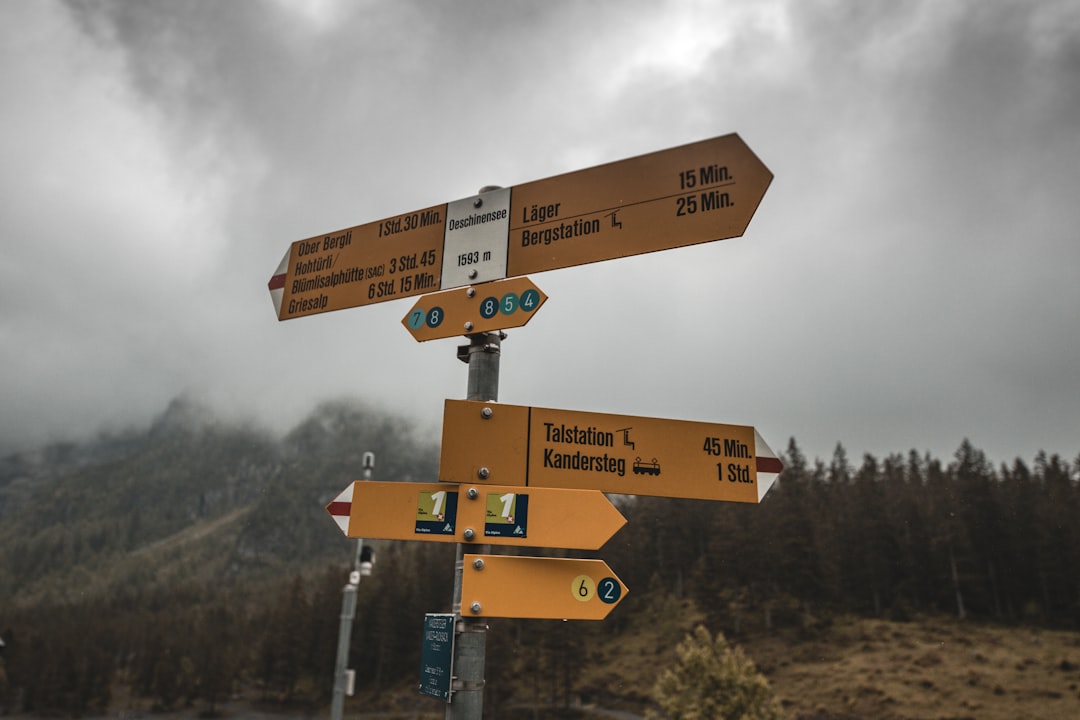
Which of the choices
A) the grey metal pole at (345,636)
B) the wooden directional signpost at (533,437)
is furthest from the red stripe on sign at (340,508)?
the grey metal pole at (345,636)

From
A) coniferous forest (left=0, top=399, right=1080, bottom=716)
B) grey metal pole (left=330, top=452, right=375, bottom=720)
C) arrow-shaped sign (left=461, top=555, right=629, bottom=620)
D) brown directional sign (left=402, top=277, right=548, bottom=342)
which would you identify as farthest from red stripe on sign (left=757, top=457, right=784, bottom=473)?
coniferous forest (left=0, top=399, right=1080, bottom=716)

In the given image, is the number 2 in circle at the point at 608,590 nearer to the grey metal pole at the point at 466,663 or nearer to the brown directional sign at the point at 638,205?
the grey metal pole at the point at 466,663

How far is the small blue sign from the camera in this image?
10.9ft

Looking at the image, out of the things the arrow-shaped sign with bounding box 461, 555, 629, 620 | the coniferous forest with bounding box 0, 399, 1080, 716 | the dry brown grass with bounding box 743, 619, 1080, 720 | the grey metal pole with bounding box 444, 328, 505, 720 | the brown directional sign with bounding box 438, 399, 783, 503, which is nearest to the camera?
the grey metal pole with bounding box 444, 328, 505, 720

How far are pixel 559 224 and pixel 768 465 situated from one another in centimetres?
183

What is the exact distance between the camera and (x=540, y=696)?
216 feet

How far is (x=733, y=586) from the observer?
7306 cm

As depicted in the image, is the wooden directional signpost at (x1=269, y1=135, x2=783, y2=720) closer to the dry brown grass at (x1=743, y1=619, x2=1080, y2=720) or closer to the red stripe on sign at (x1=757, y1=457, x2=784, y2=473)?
the red stripe on sign at (x1=757, y1=457, x2=784, y2=473)

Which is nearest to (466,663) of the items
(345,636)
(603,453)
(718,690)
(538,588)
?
(538,588)

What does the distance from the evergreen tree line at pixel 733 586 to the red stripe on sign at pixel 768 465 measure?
5721 cm

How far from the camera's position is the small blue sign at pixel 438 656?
3.31 metres

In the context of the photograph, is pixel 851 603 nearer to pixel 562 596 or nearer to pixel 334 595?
pixel 334 595

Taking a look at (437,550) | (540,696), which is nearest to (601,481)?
Result: (540,696)

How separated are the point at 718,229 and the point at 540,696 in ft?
231
